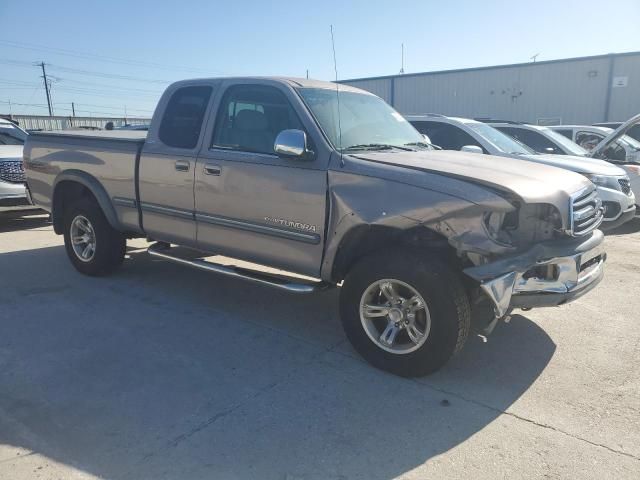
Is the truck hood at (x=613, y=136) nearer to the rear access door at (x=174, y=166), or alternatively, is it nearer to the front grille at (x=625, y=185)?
the front grille at (x=625, y=185)

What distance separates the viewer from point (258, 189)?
4188mm

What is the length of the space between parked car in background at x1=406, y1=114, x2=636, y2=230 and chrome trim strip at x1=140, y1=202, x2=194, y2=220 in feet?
15.3

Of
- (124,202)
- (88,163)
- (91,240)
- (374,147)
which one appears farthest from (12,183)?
(374,147)

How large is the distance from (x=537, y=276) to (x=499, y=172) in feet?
2.53

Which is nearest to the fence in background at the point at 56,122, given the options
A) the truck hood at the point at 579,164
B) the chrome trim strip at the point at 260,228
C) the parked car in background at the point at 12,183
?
the parked car in background at the point at 12,183

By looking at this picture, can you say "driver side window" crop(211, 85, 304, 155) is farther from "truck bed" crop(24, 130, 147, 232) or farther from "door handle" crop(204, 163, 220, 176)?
"truck bed" crop(24, 130, 147, 232)

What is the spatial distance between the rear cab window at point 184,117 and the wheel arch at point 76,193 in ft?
3.48

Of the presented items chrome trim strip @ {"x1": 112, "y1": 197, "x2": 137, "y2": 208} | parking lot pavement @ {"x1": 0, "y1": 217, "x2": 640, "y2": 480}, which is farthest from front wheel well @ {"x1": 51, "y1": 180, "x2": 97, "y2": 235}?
parking lot pavement @ {"x1": 0, "y1": 217, "x2": 640, "y2": 480}

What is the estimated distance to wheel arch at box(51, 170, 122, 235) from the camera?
5484 millimetres

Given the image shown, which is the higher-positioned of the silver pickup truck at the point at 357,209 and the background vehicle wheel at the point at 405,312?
the silver pickup truck at the point at 357,209

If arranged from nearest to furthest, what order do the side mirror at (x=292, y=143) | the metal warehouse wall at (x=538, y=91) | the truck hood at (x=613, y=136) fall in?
the side mirror at (x=292, y=143) < the truck hood at (x=613, y=136) < the metal warehouse wall at (x=538, y=91)

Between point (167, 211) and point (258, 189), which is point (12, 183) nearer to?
point (167, 211)

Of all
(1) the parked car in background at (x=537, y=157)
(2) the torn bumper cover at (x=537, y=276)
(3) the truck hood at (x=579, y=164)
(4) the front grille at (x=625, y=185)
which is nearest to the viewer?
(2) the torn bumper cover at (x=537, y=276)

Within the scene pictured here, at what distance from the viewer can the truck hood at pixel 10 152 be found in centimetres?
851
